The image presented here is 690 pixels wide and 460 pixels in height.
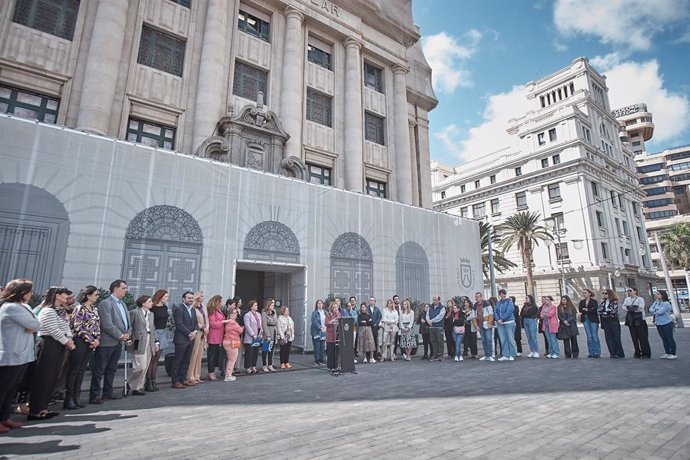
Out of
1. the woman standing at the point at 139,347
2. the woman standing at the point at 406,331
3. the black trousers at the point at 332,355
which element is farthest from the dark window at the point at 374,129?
the woman standing at the point at 139,347

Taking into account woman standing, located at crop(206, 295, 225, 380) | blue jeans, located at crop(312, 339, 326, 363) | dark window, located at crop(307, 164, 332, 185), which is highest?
dark window, located at crop(307, 164, 332, 185)

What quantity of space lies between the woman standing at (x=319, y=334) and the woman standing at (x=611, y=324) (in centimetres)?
806

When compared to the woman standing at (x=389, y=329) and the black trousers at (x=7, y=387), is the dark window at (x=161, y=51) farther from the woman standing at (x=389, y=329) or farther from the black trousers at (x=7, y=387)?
the black trousers at (x=7, y=387)

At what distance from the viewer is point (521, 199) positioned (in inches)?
1815

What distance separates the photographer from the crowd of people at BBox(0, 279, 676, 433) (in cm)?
491

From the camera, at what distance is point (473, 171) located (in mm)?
52281

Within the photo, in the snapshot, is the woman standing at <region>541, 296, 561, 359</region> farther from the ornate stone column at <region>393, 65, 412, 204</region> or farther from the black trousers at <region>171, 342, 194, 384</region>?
the ornate stone column at <region>393, 65, 412, 204</region>

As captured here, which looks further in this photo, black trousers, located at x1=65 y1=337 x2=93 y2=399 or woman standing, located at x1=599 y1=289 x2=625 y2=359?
woman standing, located at x1=599 y1=289 x2=625 y2=359

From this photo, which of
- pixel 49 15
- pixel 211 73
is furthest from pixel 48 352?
pixel 49 15

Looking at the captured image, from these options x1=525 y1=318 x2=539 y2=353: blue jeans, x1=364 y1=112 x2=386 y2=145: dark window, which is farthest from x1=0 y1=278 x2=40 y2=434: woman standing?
x1=364 y1=112 x2=386 y2=145: dark window

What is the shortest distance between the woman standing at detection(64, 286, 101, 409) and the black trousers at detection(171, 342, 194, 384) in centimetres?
165

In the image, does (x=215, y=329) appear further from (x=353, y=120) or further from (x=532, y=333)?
(x=353, y=120)

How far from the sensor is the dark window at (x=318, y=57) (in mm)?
20016

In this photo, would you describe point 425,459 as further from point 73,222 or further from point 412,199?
point 412,199
